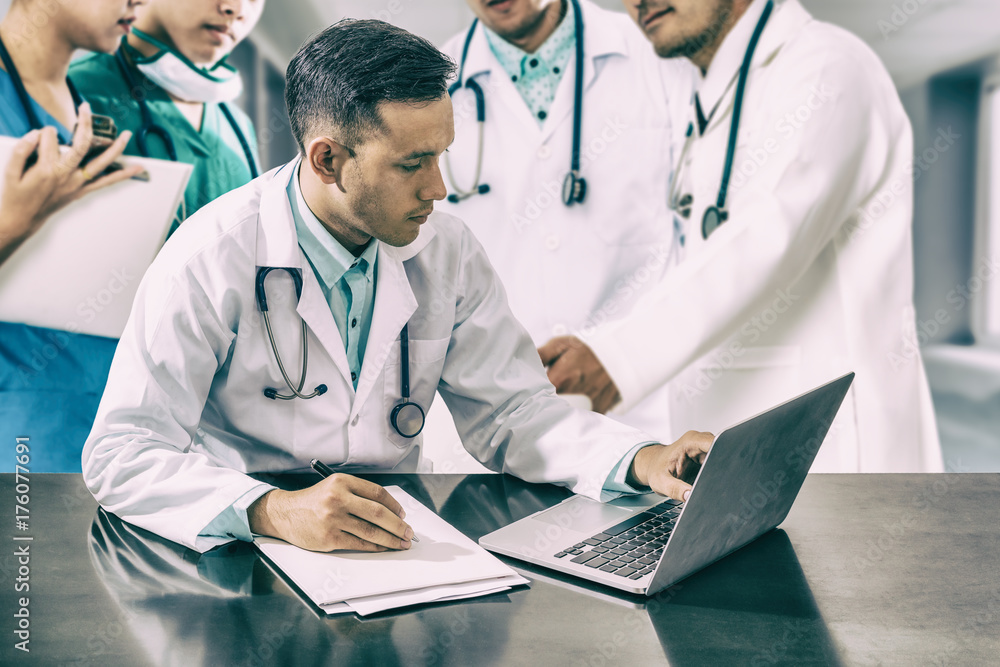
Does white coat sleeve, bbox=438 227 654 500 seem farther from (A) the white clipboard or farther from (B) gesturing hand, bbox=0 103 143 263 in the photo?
(B) gesturing hand, bbox=0 103 143 263

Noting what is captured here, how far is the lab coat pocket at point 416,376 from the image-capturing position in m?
1.46

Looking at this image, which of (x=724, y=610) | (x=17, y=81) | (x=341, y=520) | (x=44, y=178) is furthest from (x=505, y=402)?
(x=17, y=81)

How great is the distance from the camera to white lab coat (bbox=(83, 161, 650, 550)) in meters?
1.15

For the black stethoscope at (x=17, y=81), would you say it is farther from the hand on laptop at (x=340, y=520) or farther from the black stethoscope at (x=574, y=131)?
the hand on laptop at (x=340, y=520)

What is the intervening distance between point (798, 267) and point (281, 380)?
160 cm

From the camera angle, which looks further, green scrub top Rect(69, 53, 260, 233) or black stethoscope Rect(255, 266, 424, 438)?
green scrub top Rect(69, 53, 260, 233)

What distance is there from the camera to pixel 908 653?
0.82 metres

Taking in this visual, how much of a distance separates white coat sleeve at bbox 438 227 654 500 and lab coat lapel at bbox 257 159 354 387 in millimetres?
239

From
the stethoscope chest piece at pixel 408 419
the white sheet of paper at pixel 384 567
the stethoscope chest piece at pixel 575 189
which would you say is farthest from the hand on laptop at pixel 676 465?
the stethoscope chest piece at pixel 575 189

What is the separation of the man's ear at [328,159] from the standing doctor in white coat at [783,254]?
49.5 inches

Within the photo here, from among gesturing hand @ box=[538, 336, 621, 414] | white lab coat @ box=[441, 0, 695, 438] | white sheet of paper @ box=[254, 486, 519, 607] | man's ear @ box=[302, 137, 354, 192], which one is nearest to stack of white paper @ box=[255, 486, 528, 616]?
white sheet of paper @ box=[254, 486, 519, 607]

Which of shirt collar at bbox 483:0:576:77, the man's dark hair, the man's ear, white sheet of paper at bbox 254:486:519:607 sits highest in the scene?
shirt collar at bbox 483:0:576:77

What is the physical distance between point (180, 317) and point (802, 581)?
3.01 ft

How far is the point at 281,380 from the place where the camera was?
1367 mm
